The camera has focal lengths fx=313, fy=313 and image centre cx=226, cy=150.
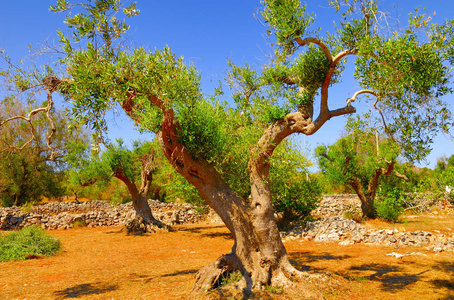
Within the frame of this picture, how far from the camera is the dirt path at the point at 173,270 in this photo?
27.3ft

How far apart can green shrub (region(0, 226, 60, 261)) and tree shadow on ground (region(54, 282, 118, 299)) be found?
6.11 m

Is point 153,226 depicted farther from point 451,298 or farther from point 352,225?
point 451,298

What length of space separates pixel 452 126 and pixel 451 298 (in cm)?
427

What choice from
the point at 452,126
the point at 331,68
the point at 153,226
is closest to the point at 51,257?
the point at 153,226

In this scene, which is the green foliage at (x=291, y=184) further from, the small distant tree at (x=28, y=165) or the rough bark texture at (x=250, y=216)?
the small distant tree at (x=28, y=165)

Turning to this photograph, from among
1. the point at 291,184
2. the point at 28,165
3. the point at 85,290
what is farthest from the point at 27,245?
the point at 28,165

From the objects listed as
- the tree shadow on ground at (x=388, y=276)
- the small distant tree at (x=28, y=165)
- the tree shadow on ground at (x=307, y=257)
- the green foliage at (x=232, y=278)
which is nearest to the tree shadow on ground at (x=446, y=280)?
the tree shadow on ground at (x=388, y=276)

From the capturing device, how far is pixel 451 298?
777cm

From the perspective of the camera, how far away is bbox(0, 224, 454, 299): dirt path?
8328mm

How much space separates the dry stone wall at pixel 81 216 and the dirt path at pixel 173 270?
29.0ft

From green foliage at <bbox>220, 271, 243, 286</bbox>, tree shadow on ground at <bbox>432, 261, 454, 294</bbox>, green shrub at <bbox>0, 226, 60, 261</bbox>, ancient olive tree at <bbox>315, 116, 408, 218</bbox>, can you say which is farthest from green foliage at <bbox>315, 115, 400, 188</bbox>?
green shrub at <bbox>0, 226, 60, 261</bbox>

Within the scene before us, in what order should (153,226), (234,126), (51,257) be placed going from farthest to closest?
1. (153,226)
2. (51,257)
3. (234,126)

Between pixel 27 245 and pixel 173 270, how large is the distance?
771 cm

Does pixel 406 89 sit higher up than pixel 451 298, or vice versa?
pixel 406 89
